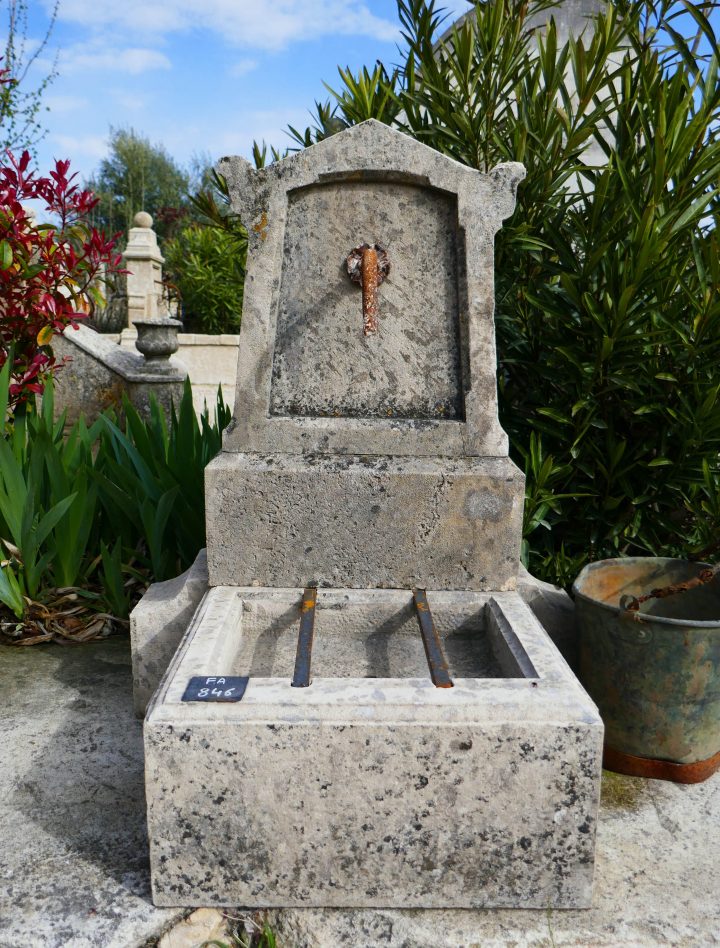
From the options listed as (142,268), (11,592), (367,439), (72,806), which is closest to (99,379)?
(11,592)

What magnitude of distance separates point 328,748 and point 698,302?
1969 millimetres

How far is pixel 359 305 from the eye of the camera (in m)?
2.22

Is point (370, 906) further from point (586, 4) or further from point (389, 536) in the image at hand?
point (586, 4)

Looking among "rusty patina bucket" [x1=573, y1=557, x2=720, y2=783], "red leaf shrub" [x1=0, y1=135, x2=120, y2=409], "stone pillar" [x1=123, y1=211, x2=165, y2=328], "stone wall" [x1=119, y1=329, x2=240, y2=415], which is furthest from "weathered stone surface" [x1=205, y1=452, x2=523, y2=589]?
"stone pillar" [x1=123, y1=211, x2=165, y2=328]

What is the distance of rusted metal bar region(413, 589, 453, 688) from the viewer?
1614mm

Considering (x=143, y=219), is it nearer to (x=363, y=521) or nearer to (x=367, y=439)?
(x=367, y=439)

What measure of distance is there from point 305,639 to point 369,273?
1052 millimetres

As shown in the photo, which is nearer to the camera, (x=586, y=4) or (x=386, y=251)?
(x=386, y=251)

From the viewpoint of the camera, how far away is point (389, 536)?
2158 mm

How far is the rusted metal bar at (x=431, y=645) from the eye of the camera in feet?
5.30

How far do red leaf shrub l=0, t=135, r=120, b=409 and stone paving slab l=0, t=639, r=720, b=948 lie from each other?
76.7 inches

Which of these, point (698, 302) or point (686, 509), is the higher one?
point (698, 302)

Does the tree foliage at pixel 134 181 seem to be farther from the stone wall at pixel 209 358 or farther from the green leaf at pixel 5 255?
the green leaf at pixel 5 255

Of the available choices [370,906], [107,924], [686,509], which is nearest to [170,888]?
[107,924]
